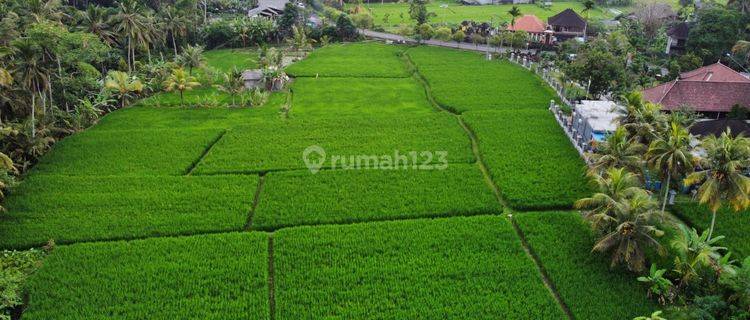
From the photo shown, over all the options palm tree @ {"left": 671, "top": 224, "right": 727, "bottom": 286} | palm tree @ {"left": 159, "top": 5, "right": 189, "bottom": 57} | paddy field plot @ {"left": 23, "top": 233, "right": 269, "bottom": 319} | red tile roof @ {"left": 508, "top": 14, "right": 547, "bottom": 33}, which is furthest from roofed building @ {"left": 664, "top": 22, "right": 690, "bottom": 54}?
paddy field plot @ {"left": 23, "top": 233, "right": 269, "bottom": 319}

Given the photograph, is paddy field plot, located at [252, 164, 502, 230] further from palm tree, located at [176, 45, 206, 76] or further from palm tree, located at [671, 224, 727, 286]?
palm tree, located at [176, 45, 206, 76]

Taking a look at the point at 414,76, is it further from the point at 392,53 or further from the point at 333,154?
the point at 333,154

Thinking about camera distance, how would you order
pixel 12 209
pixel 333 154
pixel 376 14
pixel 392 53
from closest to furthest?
1. pixel 12 209
2. pixel 333 154
3. pixel 392 53
4. pixel 376 14

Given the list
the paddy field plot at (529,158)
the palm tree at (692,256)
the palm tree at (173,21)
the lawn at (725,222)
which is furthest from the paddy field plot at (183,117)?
the palm tree at (692,256)

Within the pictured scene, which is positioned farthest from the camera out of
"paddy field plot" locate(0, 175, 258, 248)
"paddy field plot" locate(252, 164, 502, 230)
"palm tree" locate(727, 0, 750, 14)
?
"palm tree" locate(727, 0, 750, 14)

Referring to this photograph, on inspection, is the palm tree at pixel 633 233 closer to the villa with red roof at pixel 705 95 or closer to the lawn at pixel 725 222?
the lawn at pixel 725 222

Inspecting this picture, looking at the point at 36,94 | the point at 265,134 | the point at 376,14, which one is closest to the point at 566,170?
the point at 265,134
